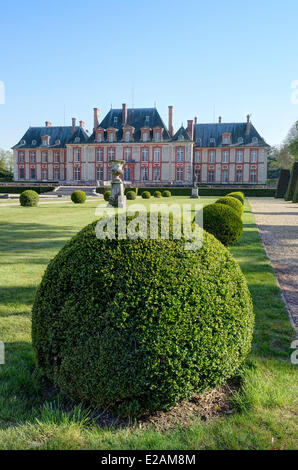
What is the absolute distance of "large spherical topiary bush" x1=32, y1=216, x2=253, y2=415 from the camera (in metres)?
2.08

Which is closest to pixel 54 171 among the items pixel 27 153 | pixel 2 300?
pixel 27 153

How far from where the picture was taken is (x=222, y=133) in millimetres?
49656

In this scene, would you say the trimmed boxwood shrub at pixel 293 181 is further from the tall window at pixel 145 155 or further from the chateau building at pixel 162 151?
the tall window at pixel 145 155

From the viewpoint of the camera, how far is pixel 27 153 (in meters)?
52.9

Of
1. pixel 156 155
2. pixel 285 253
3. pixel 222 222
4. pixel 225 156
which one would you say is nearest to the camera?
pixel 285 253

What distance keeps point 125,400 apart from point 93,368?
281 millimetres

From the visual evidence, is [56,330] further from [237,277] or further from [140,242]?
[237,277]

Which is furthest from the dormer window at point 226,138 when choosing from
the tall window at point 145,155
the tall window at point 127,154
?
the tall window at point 127,154

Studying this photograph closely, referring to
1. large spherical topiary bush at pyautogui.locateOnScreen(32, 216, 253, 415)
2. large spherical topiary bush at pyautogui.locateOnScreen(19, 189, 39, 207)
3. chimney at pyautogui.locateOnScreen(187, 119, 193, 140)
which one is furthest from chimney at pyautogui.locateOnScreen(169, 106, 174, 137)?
large spherical topiary bush at pyautogui.locateOnScreen(32, 216, 253, 415)

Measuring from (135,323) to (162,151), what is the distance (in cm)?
4706

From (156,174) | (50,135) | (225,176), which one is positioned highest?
(50,135)

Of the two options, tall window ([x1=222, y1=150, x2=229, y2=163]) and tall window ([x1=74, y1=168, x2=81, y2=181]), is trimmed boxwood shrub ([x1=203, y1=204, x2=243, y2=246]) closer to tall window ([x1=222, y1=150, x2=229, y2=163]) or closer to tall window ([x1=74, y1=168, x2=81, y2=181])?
tall window ([x1=222, y1=150, x2=229, y2=163])

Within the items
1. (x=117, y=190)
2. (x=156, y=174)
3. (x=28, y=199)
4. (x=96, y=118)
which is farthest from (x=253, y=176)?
(x=28, y=199)

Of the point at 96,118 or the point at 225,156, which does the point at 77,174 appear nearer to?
the point at 96,118
